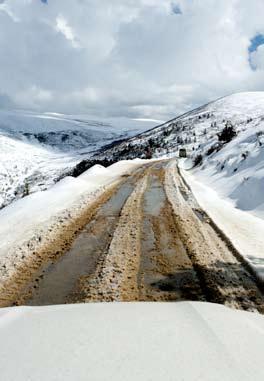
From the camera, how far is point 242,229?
25.3ft

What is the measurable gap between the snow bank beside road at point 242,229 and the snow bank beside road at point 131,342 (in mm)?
2147

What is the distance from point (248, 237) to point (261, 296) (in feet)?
9.31

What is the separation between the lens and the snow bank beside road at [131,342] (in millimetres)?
2383

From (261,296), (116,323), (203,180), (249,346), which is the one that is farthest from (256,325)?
(203,180)

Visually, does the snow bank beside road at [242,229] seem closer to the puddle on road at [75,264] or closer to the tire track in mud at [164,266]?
the tire track in mud at [164,266]

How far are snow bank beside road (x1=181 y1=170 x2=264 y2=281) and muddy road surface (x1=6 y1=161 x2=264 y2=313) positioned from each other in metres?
0.22

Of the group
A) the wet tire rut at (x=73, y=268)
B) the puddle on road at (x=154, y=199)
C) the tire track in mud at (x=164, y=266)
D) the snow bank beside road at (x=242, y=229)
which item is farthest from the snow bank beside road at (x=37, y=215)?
the snow bank beside road at (x=242, y=229)

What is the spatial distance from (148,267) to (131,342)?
A: 8.68 ft

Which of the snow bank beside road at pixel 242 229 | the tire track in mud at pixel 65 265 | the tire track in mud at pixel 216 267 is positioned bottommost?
the tire track in mud at pixel 65 265

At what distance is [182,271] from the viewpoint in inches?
207

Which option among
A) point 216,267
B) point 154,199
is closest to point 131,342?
point 216,267

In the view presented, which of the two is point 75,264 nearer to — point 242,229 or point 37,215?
point 37,215

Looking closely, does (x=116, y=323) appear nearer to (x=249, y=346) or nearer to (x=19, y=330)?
(x=19, y=330)

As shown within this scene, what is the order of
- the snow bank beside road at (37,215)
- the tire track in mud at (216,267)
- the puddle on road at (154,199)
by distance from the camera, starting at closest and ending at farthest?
the tire track in mud at (216,267)
the snow bank beside road at (37,215)
the puddle on road at (154,199)
